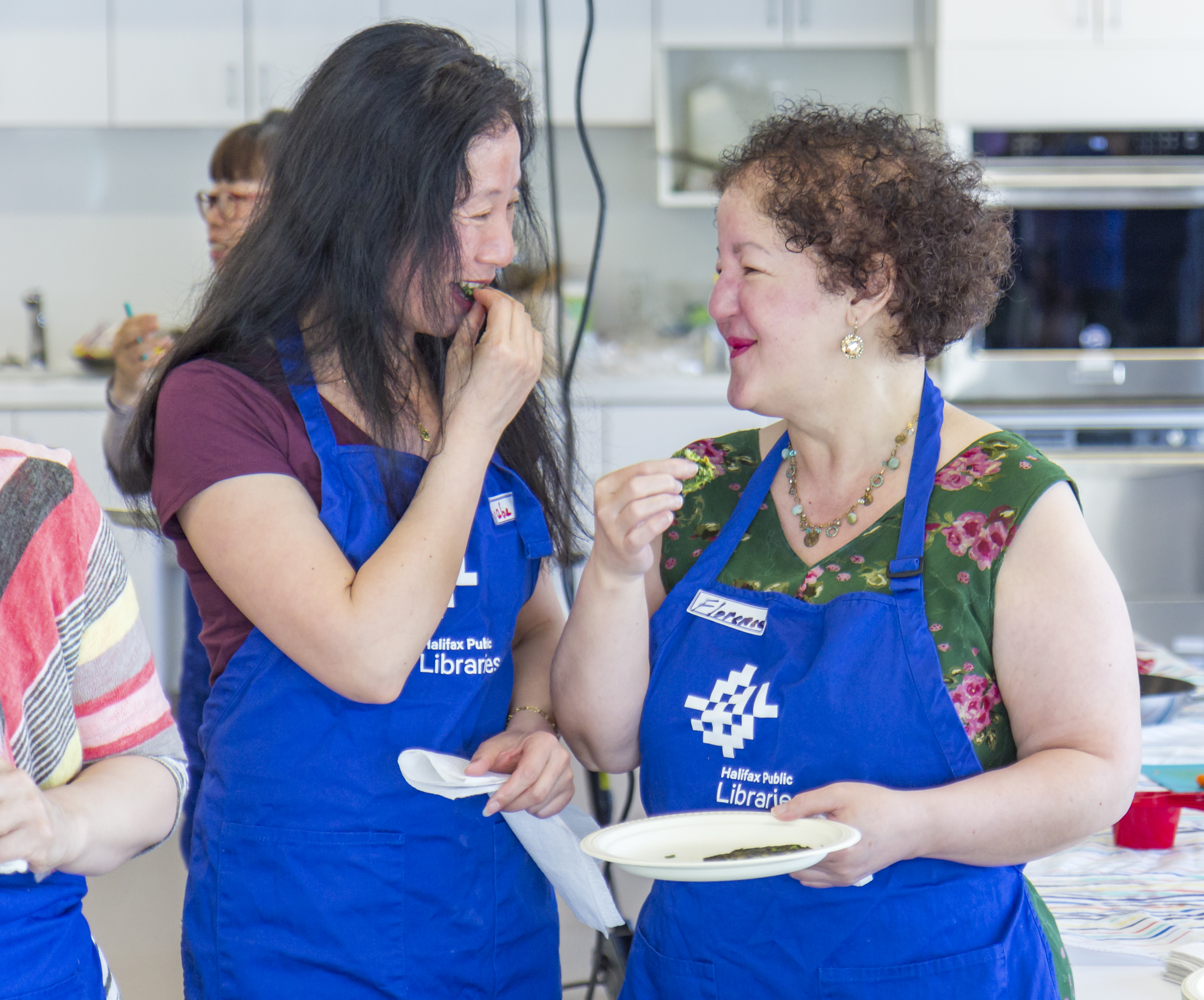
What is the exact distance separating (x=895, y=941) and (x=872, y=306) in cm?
58

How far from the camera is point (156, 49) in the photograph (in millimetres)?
3975

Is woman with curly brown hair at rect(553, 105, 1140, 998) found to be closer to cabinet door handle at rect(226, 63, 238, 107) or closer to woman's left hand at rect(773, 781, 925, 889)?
woman's left hand at rect(773, 781, 925, 889)

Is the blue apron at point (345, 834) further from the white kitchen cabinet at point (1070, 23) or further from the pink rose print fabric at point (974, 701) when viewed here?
the white kitchen cabinet at point (1070, 23)

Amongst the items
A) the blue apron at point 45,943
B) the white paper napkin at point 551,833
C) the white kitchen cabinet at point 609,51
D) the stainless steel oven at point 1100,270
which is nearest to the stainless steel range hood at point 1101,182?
the stainless steel oven at point 1100,270

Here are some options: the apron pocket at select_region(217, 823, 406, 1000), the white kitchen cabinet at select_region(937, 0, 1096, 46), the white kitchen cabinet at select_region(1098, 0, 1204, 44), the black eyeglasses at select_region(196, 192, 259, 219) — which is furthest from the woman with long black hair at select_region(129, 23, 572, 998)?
the white kitchen cabinet at select_region(1098, 0, 1204, 44)

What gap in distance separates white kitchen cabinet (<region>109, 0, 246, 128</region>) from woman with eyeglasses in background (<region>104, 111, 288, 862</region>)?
1.77 m

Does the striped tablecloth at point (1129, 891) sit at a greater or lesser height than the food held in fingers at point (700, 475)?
lesser

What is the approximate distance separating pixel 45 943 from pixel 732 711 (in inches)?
22.4

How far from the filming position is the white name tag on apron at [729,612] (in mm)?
1138

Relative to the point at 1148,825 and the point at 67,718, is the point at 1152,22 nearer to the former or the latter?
the point at 1148,825

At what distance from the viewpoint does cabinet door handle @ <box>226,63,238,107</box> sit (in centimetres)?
402

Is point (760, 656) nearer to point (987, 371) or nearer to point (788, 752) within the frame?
point (788, 752)

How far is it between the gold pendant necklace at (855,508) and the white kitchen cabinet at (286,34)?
3.33m

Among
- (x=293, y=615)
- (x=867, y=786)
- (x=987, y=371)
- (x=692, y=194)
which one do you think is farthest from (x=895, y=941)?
(x=692, y=194)
